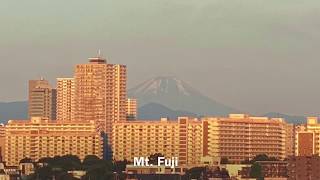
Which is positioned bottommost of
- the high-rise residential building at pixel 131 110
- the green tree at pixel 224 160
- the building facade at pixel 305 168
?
the building facade at pixel 305 168

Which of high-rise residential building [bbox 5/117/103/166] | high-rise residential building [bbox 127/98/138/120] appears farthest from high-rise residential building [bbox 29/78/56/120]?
high-rise residential building [bbox 5/117/103/166]

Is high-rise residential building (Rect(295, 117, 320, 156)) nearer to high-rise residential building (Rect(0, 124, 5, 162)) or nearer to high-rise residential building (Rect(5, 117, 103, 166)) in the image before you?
high-rise residential building (Rect(5, 117, 103, 166))

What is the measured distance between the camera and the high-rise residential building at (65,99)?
152 m

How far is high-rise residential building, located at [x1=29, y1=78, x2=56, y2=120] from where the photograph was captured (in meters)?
163

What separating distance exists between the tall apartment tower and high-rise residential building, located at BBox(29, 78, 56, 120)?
13.6m

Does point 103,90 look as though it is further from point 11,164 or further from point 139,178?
point 139,178

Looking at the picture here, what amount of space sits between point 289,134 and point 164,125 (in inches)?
470

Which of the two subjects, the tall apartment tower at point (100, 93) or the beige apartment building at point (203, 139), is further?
the tall apartment tower at point (100, 93)

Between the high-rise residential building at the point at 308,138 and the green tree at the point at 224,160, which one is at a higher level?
the high-rise residential building at the point at 308,138

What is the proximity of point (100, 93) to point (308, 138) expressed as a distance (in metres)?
28.9

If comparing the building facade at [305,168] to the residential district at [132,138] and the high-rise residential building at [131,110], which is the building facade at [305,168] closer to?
the residential district at [132,138]

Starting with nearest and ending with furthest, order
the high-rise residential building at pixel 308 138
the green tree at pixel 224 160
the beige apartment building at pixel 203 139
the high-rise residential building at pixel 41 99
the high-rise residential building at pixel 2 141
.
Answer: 1. the green tree at pixel 224 160
2. the high-rise residential building at pixel 308 138
3. the beige apartment building at pixel 203 139
4. the high-rise residential building at pixel 2 141
5. the high-rise residential building at pixel 41 99

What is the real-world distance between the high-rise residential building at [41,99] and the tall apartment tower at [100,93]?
13611mm

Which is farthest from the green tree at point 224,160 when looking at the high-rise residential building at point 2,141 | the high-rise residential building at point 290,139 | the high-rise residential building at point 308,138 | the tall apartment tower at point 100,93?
the tall apartment tower at point 100,93
